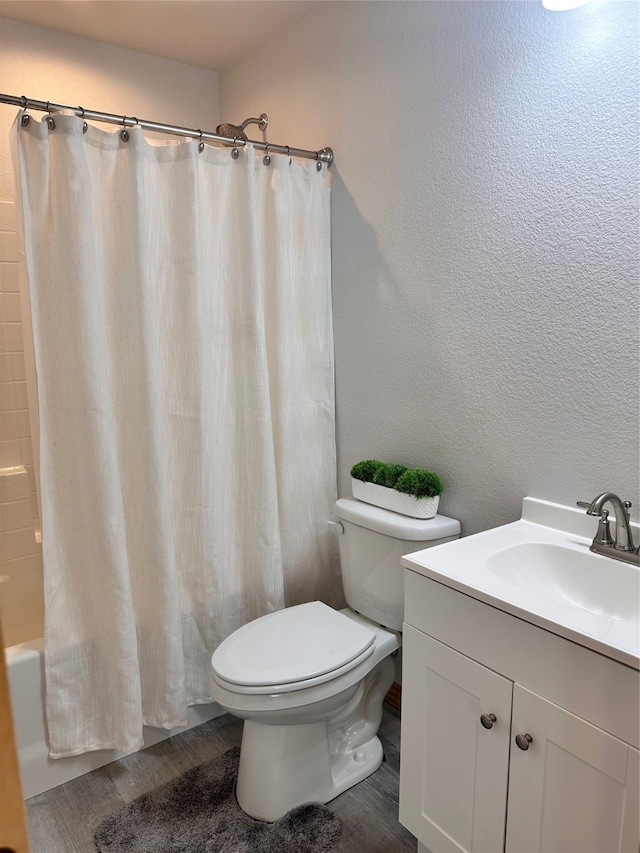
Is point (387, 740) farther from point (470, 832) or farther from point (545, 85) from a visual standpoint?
point (545, 85)

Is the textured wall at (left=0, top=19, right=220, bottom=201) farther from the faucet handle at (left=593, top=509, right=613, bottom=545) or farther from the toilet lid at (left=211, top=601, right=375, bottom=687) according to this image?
the faucet handle at (left=593, top=509, right=613, bottom=545)

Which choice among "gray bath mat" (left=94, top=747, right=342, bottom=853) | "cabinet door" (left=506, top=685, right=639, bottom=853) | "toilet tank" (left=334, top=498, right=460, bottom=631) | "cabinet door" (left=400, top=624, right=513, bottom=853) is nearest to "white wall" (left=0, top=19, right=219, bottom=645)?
"gray bath mat" (left=94, top=747, right=342, bottom=853)

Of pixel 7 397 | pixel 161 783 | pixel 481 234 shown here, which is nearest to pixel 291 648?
pixel 161 783

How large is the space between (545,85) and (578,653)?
4.37 feet

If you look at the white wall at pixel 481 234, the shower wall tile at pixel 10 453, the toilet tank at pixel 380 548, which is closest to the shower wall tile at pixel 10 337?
the shower wall tile at pixel 10 453

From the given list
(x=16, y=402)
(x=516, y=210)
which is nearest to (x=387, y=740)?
(x=516, y=210)

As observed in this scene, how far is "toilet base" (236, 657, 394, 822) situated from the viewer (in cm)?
169

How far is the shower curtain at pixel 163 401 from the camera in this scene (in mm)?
1726

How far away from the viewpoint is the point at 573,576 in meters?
1.46

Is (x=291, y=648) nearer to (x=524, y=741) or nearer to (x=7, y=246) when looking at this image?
(x=524, y=741)

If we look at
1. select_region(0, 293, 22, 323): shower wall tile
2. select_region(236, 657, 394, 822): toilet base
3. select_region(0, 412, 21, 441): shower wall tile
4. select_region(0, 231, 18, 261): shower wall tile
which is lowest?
select_region(236, 657, 394, 822): toilet base

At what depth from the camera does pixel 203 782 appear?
6.06ft

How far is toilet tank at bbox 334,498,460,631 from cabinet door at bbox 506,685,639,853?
0.63m

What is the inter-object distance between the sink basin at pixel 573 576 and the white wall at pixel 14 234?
5.62ft
